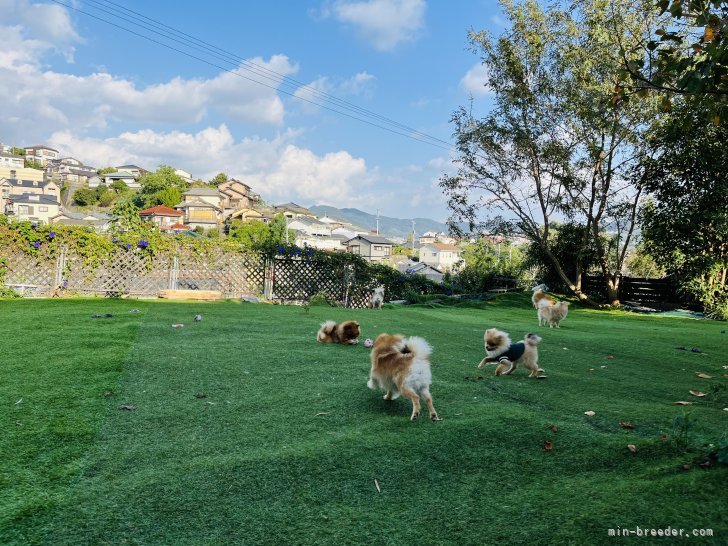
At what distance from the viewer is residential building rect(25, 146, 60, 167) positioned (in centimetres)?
13988

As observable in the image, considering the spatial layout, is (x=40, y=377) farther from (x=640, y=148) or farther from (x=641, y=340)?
(x=640, y=148)

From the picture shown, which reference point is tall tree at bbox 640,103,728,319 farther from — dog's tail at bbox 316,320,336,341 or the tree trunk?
dog's tail at bbox 316,320,336,341

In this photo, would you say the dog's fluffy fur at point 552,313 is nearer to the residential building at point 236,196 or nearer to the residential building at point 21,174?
the residential building at point 236,196

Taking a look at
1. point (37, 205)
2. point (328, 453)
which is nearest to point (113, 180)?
point (37, 205)

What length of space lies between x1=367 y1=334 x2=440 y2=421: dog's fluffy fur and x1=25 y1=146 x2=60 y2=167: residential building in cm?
16366

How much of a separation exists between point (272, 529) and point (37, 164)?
540 feet

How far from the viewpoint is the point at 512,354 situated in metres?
4.83

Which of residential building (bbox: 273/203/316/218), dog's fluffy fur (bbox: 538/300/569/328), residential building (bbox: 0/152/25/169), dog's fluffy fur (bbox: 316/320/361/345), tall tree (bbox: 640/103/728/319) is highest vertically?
residential building (bbox: 0/152/25/169)

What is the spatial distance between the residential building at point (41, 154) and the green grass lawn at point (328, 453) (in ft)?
533

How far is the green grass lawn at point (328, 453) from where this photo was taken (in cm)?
208

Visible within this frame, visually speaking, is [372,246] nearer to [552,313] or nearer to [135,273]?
[135,273]

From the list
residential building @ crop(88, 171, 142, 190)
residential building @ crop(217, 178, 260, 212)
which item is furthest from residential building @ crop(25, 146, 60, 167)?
residential building @ crop(217, 178, 260, 212)

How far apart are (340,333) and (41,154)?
603 ft

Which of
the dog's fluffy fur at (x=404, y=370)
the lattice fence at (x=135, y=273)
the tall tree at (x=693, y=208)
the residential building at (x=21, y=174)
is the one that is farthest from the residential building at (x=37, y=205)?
the dog's fluffy fur at (x=404, y=370)
